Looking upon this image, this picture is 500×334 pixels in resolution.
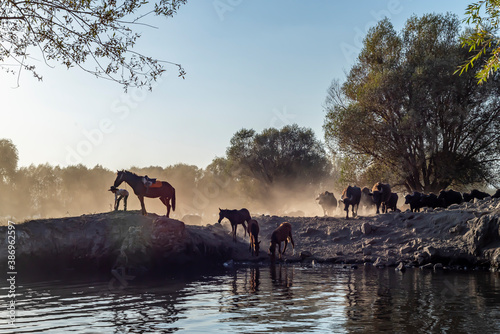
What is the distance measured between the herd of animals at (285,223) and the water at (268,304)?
5.56 meters

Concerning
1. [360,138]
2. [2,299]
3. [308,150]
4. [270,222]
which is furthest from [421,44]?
[2,299]

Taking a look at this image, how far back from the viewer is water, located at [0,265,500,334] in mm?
10320

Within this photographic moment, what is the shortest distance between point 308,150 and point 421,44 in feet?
109

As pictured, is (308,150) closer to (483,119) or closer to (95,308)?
(483,119)

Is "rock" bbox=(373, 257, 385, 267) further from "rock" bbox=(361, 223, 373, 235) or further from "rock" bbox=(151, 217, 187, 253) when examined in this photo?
"rock" bbox=(151, 217, 187, 253)

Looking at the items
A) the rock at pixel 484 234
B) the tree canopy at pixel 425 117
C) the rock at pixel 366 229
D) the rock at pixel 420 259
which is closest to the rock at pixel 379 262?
the rock at pixel 420 259

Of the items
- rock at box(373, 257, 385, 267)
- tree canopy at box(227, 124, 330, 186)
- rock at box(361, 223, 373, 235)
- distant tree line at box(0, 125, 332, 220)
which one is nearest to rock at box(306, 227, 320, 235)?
rock at box(361, 223, 373, 235)

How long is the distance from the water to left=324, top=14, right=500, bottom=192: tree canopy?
834 inches

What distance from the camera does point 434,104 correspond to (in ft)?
127

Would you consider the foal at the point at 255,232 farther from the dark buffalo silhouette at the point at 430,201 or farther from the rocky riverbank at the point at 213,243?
the dark buffalo silhouette at the point at 430,201

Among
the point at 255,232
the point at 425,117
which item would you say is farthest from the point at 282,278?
the point at 425,117

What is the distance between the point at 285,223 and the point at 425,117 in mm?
19032

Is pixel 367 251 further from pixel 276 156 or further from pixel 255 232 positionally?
pixel 276 156

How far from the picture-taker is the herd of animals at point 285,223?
958 inches
